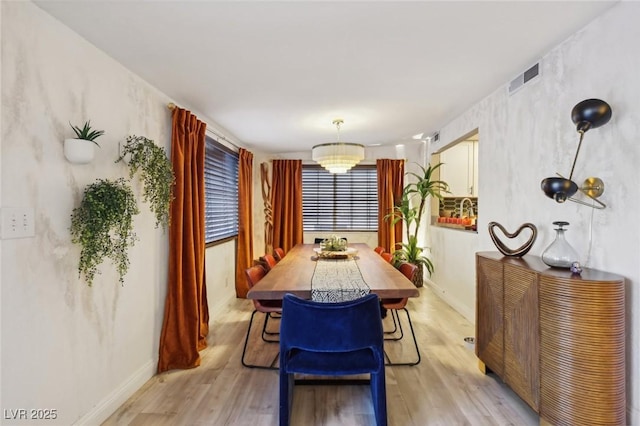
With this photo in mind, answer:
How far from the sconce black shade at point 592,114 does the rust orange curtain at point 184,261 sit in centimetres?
281

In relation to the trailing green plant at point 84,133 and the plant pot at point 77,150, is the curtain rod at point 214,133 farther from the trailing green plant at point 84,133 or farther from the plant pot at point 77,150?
the plant pot at point 77,150

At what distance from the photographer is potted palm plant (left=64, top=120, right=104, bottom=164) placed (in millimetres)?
1717

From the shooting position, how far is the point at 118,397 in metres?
2.13

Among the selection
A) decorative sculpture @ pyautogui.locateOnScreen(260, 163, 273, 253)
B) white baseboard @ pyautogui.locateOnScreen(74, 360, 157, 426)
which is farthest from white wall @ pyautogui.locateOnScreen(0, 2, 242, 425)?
decorative sculpture @ pyautogui.locateOnScreen(260, 163, 273, 253)

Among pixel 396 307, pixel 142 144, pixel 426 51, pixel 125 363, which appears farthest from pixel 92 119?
pixel 396 307

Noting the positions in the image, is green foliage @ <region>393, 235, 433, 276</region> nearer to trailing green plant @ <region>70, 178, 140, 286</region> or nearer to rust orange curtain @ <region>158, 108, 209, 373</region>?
rust orange curtain @ <region>158, 108, 209, 373</region>

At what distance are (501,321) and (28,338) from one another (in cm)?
270

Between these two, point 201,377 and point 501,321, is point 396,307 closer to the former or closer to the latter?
point 501,321

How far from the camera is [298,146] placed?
5.36 metres

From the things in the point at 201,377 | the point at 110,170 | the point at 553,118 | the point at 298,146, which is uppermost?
the point at 298,146

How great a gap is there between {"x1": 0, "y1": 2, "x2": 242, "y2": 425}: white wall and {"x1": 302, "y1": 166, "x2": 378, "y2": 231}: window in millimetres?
3794

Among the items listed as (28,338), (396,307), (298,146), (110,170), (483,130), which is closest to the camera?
(28,338)

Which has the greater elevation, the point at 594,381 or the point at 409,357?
the point at 594,381

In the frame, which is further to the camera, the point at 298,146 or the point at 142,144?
the point at 298,146
